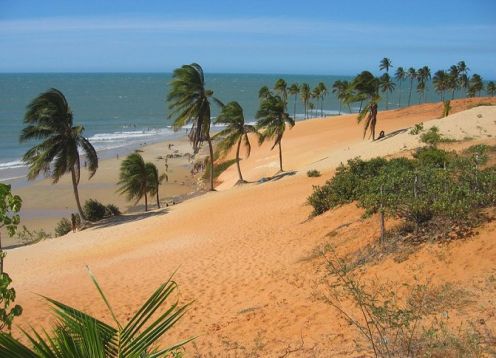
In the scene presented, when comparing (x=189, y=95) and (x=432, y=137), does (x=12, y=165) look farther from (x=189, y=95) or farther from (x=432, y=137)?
(x=432, y=137)

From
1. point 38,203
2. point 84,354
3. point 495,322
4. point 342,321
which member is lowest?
point 38,203

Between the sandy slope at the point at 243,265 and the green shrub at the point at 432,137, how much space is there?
1.97 feet

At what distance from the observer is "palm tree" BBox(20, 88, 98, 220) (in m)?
22.3

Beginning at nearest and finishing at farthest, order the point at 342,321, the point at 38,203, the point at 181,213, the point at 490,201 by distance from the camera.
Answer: the point at 342,321 < the point at 490,201 < the point at 181,213 < the point at 38,203

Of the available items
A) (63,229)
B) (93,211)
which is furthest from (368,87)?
(63,229)

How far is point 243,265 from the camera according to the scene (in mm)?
12289

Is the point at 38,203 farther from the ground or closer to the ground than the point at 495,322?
closer to the ground

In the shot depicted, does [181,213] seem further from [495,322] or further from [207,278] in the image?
[495,322]

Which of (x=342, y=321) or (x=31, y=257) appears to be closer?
(x=342, y=321)

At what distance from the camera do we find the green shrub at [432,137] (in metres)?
23.2

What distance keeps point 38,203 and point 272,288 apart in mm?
26643

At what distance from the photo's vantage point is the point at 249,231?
16.0 metres

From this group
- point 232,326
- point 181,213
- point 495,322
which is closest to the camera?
point 495,322

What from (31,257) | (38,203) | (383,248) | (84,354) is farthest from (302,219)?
(38,203)
